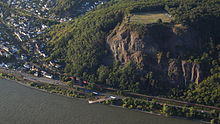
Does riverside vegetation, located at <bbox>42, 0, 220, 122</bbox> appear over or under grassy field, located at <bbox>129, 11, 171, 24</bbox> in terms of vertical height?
under

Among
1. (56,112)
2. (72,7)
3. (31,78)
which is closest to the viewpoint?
(56,112)

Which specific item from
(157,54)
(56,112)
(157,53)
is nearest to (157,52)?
(157,53)

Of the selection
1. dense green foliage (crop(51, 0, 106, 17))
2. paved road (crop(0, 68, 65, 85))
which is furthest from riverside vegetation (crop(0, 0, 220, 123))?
dense green foliage (crop(51, 0, 106, 17))

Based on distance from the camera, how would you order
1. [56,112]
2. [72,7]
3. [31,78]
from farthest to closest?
[72,7], [31,78], [56,112]

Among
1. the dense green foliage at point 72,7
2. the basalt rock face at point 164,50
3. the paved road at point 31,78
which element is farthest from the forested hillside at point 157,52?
the dense green foliage at point 72,7

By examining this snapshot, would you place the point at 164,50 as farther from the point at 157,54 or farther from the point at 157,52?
the point at 157,54

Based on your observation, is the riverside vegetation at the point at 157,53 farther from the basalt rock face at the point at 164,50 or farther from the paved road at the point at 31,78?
the paved road at the point at 31,78

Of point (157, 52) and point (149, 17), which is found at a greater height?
point (149, 17)

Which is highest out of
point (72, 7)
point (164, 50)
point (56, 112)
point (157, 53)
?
point (72, 7)

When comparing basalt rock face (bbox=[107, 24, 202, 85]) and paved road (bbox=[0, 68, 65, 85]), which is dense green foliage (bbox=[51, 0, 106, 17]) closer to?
paved road (bbox=[0, 68, 65, 85])
